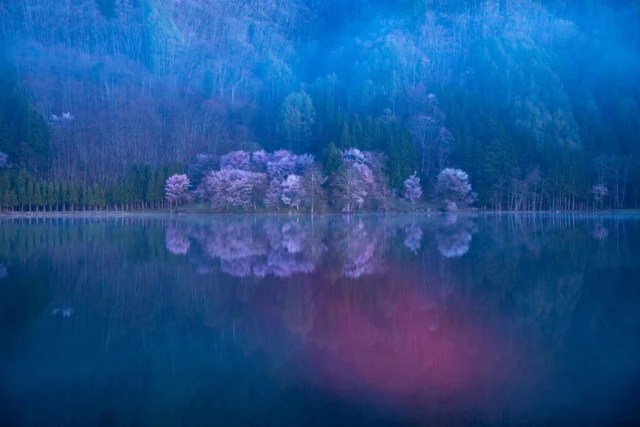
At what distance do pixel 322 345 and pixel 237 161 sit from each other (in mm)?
68666

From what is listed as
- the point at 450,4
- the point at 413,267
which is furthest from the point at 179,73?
the point at 413,267

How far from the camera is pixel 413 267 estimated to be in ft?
56.1

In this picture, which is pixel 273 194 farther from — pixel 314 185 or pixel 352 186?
pixel 352 186

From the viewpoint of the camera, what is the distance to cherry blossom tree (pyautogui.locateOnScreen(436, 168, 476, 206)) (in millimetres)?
72938

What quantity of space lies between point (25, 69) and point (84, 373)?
120 metres

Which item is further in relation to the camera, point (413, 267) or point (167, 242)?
point (167, 242)

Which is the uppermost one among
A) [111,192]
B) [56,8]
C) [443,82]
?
[56,8]

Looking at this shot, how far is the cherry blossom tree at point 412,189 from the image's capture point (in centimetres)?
7412

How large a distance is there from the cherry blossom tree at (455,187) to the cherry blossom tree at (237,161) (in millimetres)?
29313

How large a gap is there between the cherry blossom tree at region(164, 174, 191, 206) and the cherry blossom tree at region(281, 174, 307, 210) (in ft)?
48.8

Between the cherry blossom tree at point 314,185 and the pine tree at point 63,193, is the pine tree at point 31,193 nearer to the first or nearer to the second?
the pine tree at point 63,193

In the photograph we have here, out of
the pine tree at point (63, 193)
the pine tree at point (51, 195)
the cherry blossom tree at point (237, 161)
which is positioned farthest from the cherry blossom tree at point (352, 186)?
the pine tree at point (51, 195)

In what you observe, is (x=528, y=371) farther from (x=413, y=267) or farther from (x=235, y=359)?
(x=413, y=267)

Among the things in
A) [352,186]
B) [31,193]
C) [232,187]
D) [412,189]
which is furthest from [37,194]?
[412,189]
